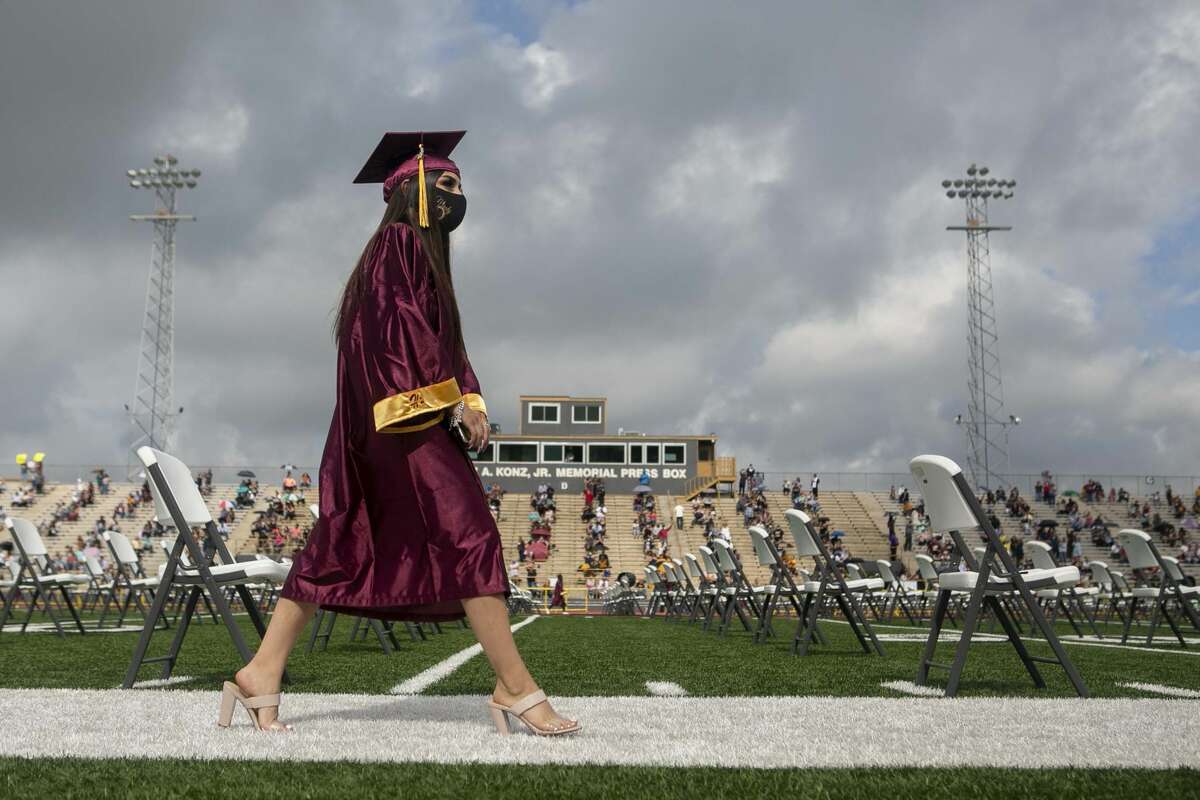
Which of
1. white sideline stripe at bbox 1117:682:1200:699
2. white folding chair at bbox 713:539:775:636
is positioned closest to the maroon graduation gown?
white sideline stripe at bbox 1117:682:1200:699

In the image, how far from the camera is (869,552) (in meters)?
40.8

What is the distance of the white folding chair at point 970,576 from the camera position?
4648 millimetres

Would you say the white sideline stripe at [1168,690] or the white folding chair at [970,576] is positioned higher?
the white folding chair at [970,576]

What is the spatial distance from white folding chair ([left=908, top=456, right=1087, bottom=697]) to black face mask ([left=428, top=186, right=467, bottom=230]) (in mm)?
2352

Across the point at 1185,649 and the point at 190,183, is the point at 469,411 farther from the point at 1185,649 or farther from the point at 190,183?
the point at 190,183

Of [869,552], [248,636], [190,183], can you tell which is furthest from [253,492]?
[248,636]

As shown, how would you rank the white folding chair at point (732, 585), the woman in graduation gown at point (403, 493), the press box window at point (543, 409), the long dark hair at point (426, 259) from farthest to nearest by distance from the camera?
the press box window at point (543, 409) < the white folding chair at point (732, 585) < the long dark hair at point (426, 259) < the woman in graduation gown at point (403, 493)

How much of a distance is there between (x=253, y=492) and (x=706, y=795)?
1789 inches

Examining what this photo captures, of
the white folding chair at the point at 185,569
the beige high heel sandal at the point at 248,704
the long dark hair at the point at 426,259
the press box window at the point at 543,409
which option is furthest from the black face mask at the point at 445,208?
the press box window at the point at 543,409

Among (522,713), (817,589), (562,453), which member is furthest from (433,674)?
(562,453)

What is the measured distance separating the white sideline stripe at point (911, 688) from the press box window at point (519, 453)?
47815 millimetres

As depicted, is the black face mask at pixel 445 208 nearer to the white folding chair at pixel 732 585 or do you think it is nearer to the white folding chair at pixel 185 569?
the white folding chair at pixel 185 569

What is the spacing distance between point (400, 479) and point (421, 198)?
2.96ft

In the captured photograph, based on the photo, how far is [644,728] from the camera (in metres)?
3.29
